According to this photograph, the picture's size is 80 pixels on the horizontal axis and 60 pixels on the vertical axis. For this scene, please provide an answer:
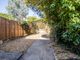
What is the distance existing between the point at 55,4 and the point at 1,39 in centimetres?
577

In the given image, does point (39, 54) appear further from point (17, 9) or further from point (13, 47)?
point (17, 9)

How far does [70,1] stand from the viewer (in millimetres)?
9430

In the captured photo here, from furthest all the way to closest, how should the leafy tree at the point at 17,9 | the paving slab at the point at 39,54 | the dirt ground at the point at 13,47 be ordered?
the leafy tree at the point at 17,9 → the dirt ground at the point at 13,47 → the paving slab at the point at 39,54

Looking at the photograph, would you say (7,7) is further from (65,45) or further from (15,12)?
(65,45)

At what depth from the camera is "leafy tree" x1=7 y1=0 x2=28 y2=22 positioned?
29406mm

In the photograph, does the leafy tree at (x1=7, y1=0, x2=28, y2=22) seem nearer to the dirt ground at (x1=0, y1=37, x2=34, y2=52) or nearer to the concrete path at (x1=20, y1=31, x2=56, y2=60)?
the dirt ground at (x1=0, y1=37, x2=34, y2=52)

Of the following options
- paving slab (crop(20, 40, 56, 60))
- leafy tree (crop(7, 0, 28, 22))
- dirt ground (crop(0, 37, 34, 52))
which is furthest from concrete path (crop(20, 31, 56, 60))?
leafy tree (crop(7, 0, 28, 22))

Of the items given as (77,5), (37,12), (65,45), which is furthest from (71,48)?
(37,12)

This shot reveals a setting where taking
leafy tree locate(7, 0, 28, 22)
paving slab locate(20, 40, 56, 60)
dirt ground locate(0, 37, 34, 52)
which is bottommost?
paving slab locate(20, 40, 56, 60)

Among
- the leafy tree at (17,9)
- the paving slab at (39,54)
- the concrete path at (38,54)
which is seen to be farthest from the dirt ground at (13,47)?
the leafy tree at (17,9)

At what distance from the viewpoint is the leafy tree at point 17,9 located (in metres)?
29.4

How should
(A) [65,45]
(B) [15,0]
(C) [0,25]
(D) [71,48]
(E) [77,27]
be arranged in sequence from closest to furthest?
(E) [77,27] < (D) [71,48] < (A) [65,45] < (C) [0,25] < (B) [15,0]

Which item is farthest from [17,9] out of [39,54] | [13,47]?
[39,54]

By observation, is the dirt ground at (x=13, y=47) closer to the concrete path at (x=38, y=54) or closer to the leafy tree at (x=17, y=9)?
the concrete path at (x=38, y=54)
